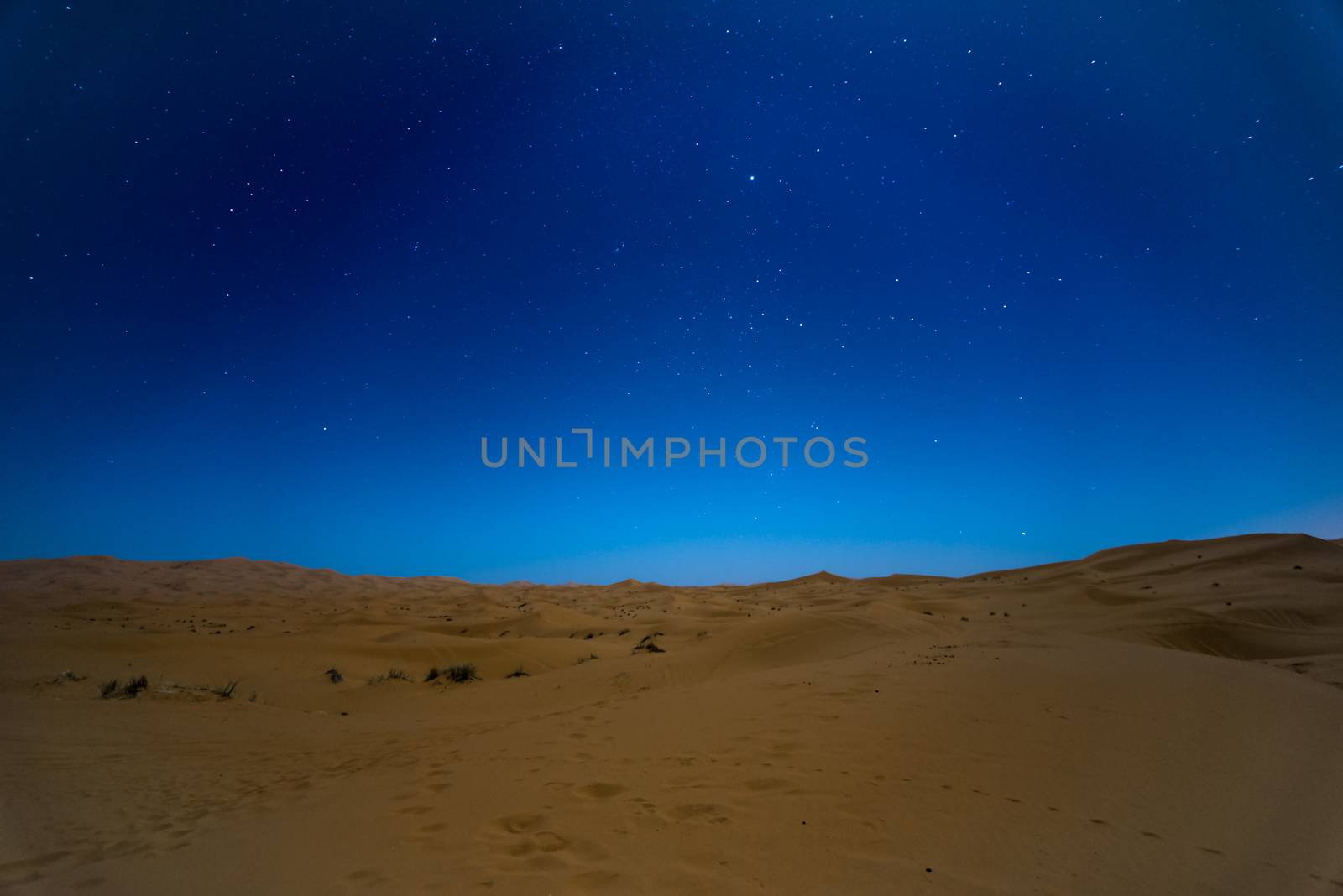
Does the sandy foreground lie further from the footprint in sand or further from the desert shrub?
the desert shrub

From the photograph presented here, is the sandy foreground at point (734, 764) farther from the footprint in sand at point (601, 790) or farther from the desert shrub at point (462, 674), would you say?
the desert shrub at point (462, 674)

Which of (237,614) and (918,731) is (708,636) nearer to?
(918,731)

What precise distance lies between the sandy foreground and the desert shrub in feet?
2.94

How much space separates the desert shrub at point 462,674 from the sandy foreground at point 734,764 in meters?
0.90

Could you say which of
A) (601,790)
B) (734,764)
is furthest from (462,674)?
(734,764)

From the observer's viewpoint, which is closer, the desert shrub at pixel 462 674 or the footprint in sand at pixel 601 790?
the footprint in sand at pixel 601 790

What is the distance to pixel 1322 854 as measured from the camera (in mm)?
3562

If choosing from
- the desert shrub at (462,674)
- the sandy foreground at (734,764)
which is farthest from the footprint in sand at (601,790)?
the desert shrub at (462,674)

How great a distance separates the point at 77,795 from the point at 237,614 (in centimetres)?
2129

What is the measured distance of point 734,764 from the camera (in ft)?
17.1

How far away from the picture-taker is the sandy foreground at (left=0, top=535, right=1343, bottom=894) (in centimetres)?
353

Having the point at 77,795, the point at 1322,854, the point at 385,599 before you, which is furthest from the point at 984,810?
the point at 385,599

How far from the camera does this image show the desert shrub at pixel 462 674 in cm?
1362

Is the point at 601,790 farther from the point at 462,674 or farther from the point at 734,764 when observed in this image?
the point at 462,674
